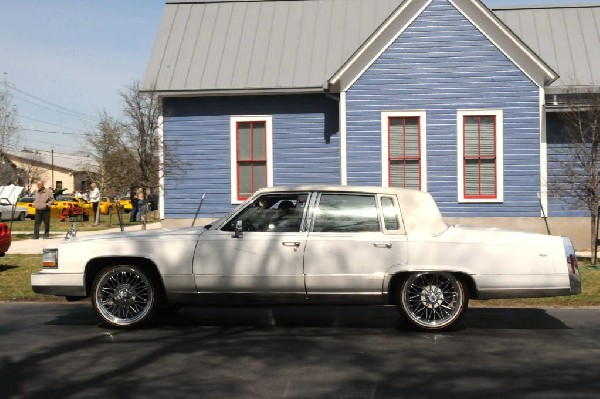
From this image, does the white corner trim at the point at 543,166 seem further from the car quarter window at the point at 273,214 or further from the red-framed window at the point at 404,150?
the car quarter window at the point at 273,214

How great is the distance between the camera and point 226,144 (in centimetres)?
2061

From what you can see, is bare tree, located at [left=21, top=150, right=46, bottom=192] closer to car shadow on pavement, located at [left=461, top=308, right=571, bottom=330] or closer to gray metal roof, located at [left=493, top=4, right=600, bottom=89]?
gray metal roof, located at [left=493, top=4, right=600, bottom=89]

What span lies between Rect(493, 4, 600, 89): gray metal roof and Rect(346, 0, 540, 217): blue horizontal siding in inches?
59.3

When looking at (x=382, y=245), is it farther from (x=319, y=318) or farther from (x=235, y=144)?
(x=235, y=144)

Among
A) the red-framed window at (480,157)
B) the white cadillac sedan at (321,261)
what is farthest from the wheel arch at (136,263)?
the red-framed window at (480,157)

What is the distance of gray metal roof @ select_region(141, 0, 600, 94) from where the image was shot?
20.3 m

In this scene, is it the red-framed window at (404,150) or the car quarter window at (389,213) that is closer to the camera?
the car quarter window at (389,213)

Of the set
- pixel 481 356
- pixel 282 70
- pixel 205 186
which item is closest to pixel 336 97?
pixel 282 70

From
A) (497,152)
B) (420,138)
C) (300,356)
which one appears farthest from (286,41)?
(300,356)

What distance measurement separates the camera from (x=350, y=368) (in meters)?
7.08

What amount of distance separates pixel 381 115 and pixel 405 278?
1066 centimetres

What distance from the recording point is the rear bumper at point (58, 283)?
361 inches

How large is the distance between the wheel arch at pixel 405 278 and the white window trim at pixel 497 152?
1046 centimetres

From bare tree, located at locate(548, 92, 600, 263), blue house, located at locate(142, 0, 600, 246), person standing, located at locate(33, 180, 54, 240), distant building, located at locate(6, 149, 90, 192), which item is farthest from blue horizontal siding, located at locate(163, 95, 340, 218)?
distant building, located at locate(6, 149, 90, 192)
